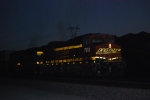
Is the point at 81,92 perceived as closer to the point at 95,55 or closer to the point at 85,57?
the point at 95,55

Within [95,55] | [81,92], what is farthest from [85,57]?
[81,92]

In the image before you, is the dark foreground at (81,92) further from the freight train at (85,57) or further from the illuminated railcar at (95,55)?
the freight train at (85,57)

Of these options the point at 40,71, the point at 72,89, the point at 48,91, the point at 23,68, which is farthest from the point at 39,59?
the point at 72,89

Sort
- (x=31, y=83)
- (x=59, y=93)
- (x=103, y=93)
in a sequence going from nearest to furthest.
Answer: (x=103, y=93) → (x=59, y=93) → (x=31, y=83)

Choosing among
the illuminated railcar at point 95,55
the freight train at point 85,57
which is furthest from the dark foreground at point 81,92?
the freight train at point 85,57

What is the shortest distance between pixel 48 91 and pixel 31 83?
102 inches

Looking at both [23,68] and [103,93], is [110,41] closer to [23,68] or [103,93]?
[103,93]

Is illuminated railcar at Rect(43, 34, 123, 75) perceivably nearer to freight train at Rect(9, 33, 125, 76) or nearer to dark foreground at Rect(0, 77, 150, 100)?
freight train at Rect(9, 33, 125, 76)

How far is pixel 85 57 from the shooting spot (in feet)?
87.1

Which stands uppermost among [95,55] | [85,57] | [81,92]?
[95,55]

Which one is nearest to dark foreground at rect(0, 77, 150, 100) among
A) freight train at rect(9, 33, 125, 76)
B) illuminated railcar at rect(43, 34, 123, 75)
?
illuminated railcar at rect(43, 34, 123, 75)

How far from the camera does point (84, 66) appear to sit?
26.4 metres

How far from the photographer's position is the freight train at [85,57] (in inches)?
988

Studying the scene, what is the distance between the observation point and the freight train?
25094 mm
